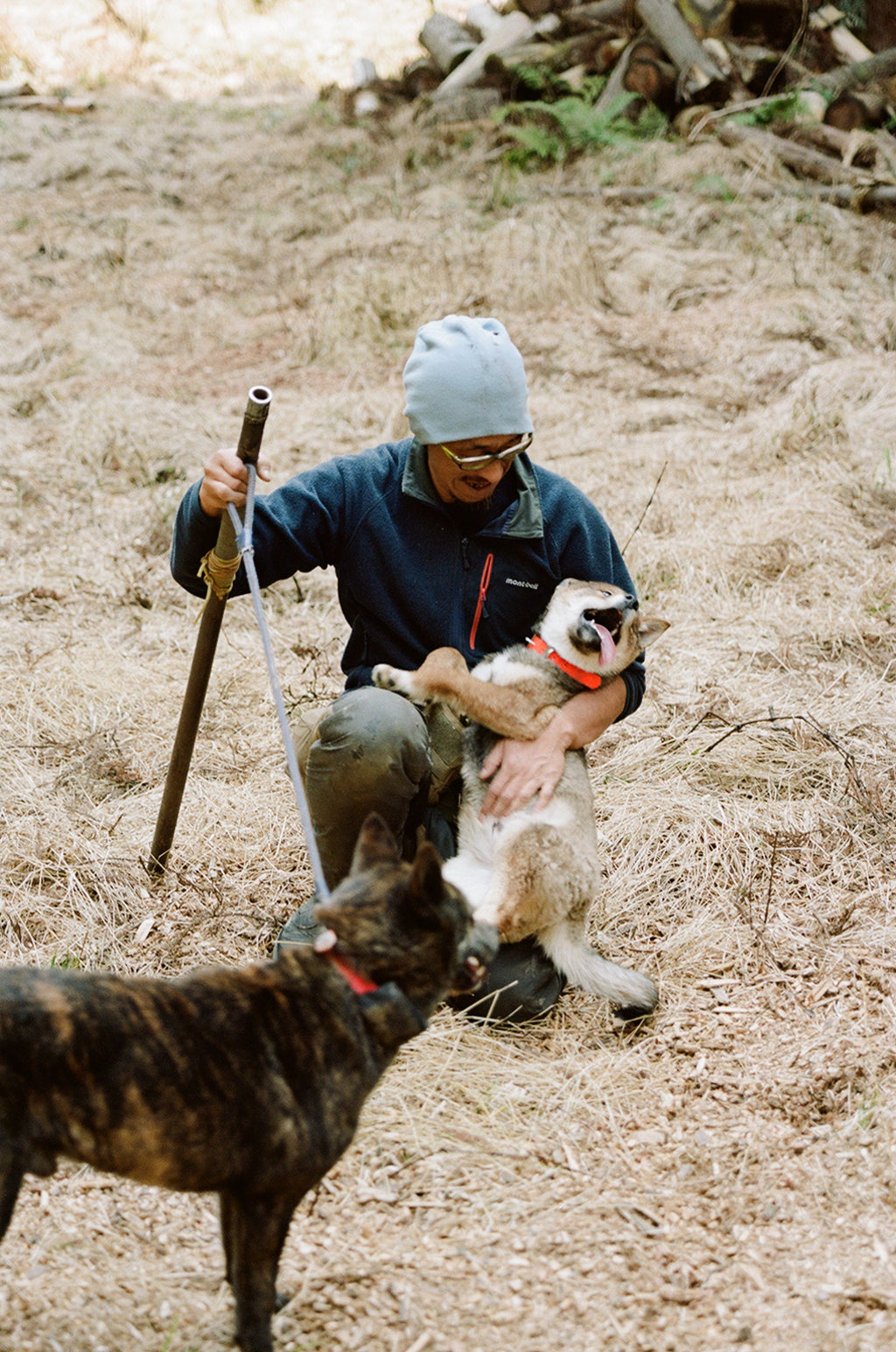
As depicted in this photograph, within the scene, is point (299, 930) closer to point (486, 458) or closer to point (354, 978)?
point (354, 978)

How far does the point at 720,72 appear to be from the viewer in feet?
39.4

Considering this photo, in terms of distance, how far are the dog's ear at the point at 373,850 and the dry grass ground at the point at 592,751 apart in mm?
1045

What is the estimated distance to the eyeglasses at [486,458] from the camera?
3385mm

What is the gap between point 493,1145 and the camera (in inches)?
120

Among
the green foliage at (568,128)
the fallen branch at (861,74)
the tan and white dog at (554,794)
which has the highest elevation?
the fallen branch at (861,74)

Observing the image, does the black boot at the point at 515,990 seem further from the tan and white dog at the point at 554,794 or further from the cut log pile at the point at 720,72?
the cut log pile at the point at 720,72

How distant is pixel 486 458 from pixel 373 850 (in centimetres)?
150

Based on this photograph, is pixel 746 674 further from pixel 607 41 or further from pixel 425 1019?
pixel 607 41

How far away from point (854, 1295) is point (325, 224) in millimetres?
11628

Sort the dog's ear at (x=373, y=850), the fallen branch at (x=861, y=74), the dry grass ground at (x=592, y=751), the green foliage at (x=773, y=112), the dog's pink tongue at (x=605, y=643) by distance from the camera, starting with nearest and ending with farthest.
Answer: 1. the dog's ear at (x=373, y=850)
2. the dry grass ground at (x=592, y=751)
3. the dog's pink tongue at (x=605, y=643)
4. the green foliage at (x=773, y=112)
5. the fallen branch at (x=861, y=74)

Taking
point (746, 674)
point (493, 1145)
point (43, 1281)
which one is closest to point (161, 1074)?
point (43, 1281)

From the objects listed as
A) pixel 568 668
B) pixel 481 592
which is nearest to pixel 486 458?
pixel 481 592

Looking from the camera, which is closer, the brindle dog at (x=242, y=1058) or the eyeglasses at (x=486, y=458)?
the brindle dog at (x=242, y=1058)

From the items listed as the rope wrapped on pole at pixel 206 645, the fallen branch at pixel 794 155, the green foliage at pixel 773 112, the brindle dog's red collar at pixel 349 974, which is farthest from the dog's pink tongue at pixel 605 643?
the green foliage at pixel 773 112
